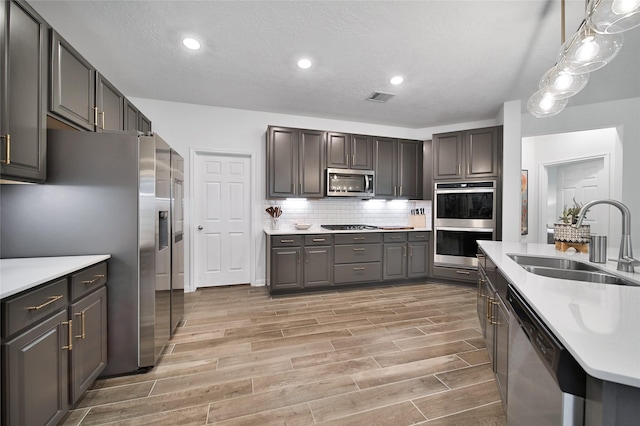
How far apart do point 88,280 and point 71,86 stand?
148cm

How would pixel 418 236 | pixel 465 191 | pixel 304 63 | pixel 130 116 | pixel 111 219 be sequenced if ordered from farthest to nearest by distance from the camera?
pixel 418 236 → pixel 465 191 → pixel 130 116 → pixel 304 63 → pixel 111 219

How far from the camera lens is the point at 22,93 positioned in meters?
1.60

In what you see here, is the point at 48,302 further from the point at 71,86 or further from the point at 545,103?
the point at 545,103

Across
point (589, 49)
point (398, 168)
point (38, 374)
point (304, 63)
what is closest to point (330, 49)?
point (304, 63)

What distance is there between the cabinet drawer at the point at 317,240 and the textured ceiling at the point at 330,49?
1.91m

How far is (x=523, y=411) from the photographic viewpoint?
3.50ft

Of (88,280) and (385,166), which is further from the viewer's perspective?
(385,166)

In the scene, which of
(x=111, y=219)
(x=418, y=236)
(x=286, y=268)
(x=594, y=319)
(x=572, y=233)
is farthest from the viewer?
(x=418, y=236)

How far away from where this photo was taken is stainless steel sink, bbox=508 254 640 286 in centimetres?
152

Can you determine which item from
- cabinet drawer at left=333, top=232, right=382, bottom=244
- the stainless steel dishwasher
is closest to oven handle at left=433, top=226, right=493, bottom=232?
cabinet drawer at left=333, top=232, right=382, bottom=244

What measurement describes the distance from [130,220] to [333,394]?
1832 mm

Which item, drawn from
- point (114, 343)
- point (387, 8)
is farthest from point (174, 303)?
point (387, 8)

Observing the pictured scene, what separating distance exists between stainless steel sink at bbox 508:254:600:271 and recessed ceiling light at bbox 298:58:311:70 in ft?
8.40

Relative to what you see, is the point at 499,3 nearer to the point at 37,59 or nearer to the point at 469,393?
the point at 469,393
